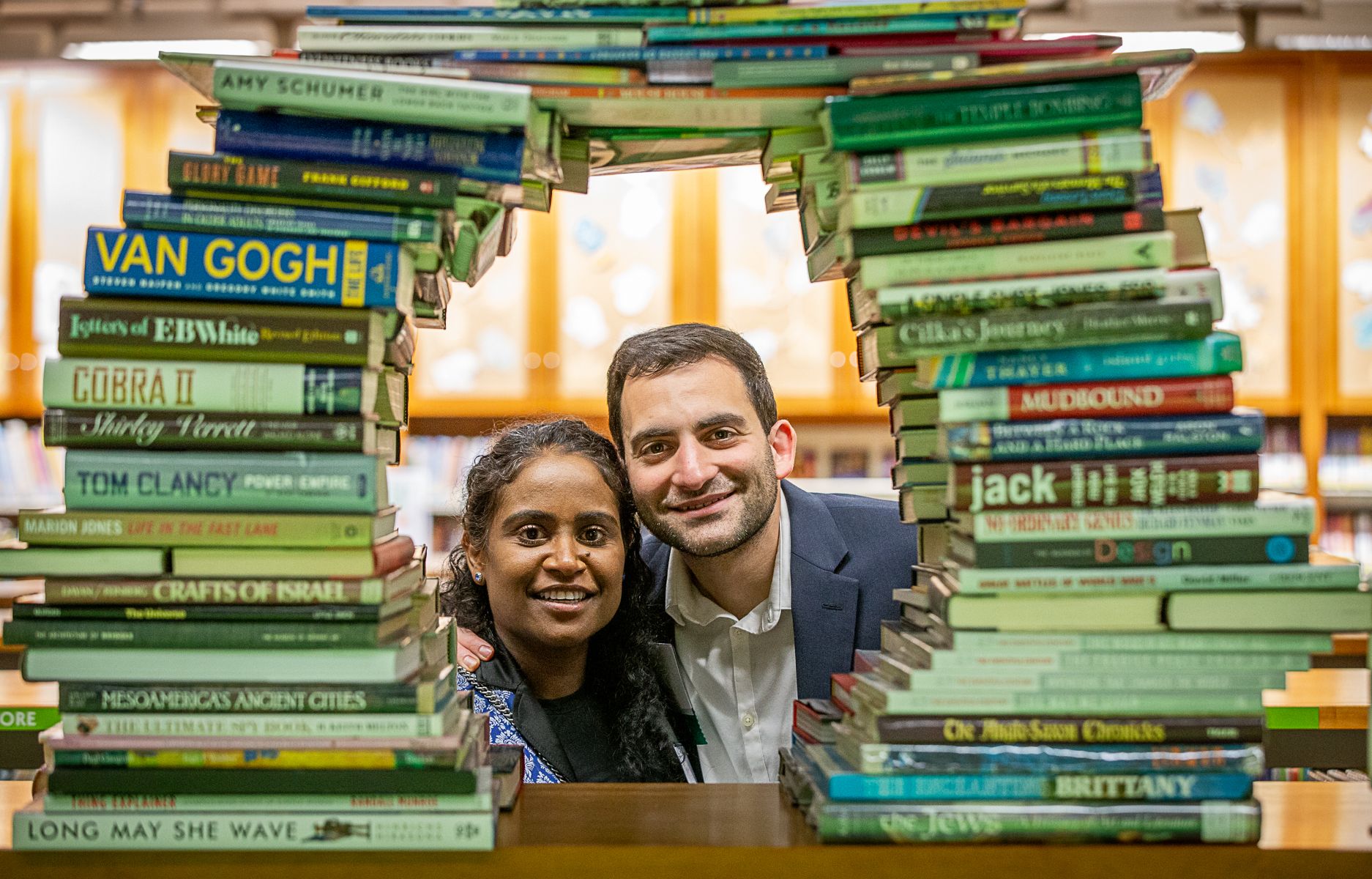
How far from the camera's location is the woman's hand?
5.37 ft

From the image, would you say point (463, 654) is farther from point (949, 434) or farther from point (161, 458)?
point (949, 434)

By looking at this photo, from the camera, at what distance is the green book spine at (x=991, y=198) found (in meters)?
0.97

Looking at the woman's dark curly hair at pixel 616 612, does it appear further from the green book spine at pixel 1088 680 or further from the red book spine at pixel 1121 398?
the red book spine at pixel 1121 398

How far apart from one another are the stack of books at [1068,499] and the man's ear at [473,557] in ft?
3.29

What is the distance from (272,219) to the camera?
966 mm

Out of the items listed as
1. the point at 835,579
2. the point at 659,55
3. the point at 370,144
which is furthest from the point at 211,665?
the point at 835,579

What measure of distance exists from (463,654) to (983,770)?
0.96 meters

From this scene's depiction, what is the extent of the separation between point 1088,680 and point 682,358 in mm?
975

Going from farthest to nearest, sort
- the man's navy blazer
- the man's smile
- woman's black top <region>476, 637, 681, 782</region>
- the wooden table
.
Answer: the man's navy blazer, the man's smile, woman's black top <region>476, 637, 681, 782</region>, the wooden table

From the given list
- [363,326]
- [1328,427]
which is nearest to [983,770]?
[363,326]

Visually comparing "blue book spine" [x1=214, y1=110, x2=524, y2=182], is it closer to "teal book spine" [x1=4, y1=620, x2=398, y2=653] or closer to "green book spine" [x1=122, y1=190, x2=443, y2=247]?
"green book spine" [x1=122, y1=190, x2=443, y2=247]

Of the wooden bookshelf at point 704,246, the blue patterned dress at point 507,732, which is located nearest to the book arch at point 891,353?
the blue patterned dress at point 507,732

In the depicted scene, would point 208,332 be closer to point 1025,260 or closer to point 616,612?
point 1025,260

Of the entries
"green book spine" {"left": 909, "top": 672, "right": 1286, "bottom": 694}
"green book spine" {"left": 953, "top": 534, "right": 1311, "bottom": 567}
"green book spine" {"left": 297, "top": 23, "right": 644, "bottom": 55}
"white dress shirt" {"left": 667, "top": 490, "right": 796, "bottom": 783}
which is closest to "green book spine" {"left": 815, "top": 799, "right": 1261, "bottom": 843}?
"green book spine" {"left": 909, "top": 672, "right": 1286, "bottom": 694}
